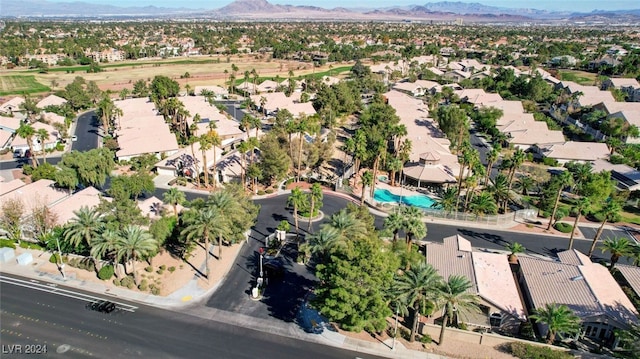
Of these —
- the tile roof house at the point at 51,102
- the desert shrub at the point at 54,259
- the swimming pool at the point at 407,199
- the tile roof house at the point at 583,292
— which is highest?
the tile roof house at the point at 51,102

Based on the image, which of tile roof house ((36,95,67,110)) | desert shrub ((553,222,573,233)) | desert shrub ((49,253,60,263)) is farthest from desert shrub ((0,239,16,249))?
desert shrub ((553,222,573,233))

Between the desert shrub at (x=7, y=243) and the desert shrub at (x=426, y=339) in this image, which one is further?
the desert shrub at (x=7, y=243)

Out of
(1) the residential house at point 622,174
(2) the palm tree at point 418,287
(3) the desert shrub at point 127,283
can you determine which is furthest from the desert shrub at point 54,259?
(1) the residential house at point 622,174

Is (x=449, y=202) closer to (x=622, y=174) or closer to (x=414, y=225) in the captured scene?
(x=414, y=225)

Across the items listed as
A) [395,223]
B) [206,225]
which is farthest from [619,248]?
[206,225]

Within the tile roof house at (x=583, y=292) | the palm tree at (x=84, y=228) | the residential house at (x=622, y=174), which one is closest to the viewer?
the tile roof house at (x=583, y=292)

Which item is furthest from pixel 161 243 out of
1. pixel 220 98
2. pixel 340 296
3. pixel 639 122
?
pixel 639 122

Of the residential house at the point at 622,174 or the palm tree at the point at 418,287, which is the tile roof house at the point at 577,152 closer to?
the residential house at the point at 622,174
